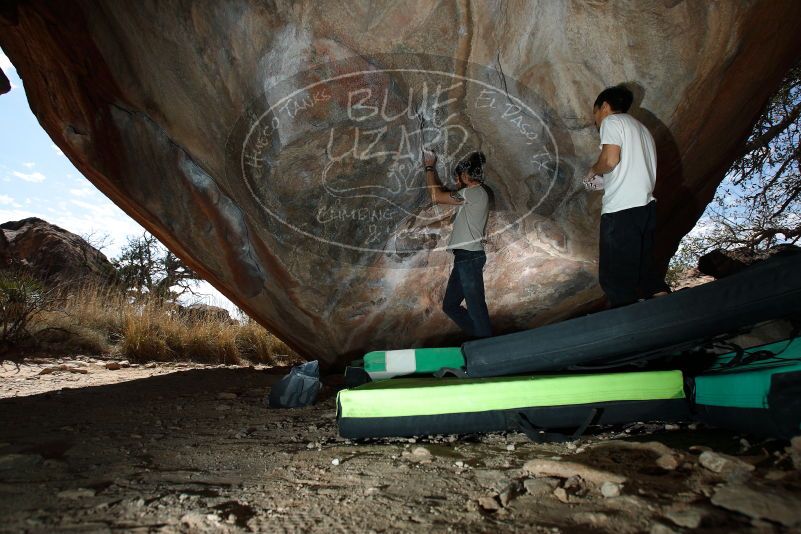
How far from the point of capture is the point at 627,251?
2.77 meters

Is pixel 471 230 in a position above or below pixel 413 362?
above

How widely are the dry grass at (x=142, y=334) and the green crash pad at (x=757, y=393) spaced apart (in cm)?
564

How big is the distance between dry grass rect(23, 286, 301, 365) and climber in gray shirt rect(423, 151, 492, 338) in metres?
4.00

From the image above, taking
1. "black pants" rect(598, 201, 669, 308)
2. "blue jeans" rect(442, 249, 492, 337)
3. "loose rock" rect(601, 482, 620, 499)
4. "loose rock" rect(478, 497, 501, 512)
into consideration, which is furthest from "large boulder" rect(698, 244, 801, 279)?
"loose rock" rect(478, 497, 501, 512)

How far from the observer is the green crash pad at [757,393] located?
164cm

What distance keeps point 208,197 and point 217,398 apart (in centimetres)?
158

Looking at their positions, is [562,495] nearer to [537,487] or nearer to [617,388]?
[537,487]

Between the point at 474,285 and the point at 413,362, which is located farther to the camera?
the point at 474,285

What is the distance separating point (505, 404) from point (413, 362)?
4.19ft

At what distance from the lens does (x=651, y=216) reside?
2.78 m

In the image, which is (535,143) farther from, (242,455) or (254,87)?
(242,455)

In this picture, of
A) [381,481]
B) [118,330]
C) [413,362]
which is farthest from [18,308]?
[381,481]

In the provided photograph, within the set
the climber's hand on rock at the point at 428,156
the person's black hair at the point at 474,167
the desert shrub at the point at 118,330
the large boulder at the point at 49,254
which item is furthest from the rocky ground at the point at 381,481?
the large boulder at the point at 49,254

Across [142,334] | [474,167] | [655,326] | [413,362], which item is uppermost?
[474,167]
